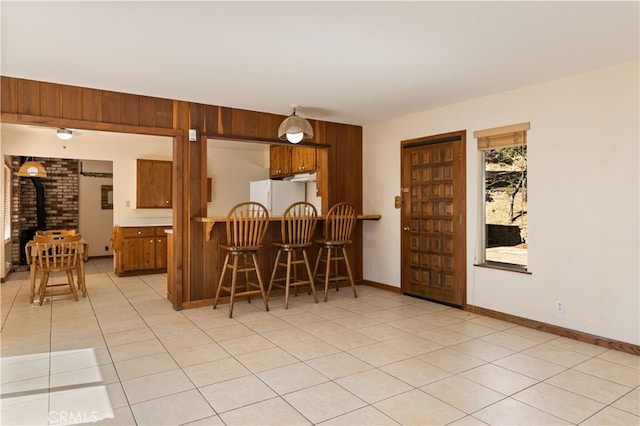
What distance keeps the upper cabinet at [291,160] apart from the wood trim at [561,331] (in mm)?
3107

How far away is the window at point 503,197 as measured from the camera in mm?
3967

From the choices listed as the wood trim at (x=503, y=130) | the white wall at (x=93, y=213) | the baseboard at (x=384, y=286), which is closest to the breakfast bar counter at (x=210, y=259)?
the baseboard at (x=384, y=286)

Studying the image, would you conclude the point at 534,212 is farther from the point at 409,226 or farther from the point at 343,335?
the point at 343,335

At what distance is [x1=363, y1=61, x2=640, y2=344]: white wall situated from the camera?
3188 millimetres

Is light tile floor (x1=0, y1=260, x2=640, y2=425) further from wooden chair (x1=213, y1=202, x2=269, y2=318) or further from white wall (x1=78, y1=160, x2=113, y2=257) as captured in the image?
white wall (x1=78, y1=160, x2=113, y2=257)

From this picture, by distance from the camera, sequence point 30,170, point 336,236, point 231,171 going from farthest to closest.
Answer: point 231,171 → point 30,170 → point 336,236

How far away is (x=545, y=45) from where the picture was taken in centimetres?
287

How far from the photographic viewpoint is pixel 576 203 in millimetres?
3492

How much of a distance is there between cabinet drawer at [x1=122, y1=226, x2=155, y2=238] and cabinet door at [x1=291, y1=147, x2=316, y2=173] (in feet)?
8.53

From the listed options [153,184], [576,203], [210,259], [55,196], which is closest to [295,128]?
[210,259]

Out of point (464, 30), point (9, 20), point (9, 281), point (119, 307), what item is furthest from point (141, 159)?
point (464, 30)

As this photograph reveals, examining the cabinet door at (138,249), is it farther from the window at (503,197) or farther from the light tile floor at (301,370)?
the window at (503,197)

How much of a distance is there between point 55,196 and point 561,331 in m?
9.44

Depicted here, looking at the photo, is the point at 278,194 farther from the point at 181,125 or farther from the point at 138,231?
the point at 181,125
